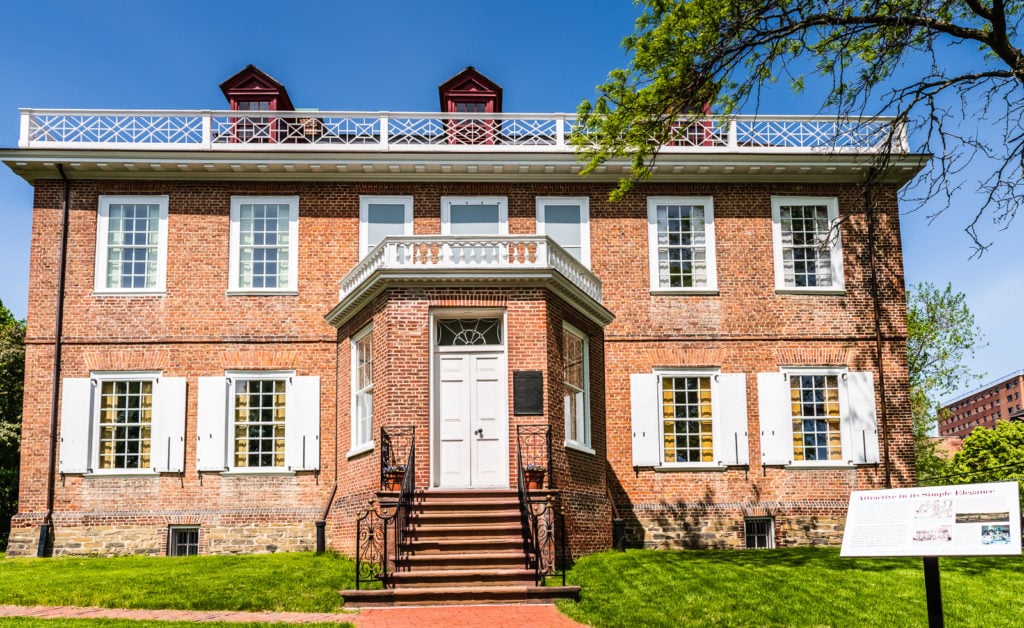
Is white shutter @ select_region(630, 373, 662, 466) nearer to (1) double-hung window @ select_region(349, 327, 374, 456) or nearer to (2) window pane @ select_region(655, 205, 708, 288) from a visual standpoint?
(2) window pane @ select_region(655, 205, 708, 288)

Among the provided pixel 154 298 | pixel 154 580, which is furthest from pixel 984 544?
pixel 154 298

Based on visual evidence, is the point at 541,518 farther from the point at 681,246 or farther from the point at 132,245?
the point at 132,245

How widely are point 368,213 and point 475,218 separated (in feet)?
6.81

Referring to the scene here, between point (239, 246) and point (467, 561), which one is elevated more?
point (239, 246)

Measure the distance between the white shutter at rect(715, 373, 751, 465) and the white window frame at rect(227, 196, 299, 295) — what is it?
839 centimetres

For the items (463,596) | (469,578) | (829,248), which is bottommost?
(463,596)

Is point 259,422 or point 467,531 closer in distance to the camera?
point 467,531

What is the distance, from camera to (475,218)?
19719mm

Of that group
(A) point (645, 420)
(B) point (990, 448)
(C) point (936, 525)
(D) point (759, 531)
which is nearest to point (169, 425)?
(A) point (645, 420)

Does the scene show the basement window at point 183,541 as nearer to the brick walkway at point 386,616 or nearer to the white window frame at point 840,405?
the brick walkway at point 386,616

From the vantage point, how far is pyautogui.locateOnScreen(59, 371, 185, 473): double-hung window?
60.3ft

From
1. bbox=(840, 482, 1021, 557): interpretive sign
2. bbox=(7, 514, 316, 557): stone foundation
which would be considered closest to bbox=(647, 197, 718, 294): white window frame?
bbox=(7, 514, 316, 557): stone foundation

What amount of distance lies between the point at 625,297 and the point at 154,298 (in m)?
8.96

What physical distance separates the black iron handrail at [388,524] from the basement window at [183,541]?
489 cm
